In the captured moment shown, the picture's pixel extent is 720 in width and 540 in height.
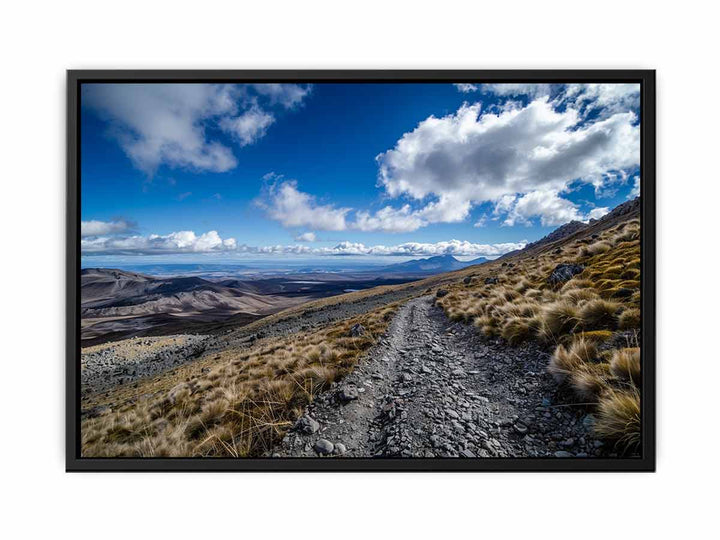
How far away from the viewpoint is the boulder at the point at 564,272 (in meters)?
3.35

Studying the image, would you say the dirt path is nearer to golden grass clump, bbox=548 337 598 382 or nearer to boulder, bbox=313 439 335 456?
boulder, bbox=313 439 335 456

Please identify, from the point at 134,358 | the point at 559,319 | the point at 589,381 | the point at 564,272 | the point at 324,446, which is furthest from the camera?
the point at 134,358

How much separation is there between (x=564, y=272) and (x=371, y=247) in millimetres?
3195

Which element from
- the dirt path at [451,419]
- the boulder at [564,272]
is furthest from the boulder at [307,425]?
the boulder at [564,272]

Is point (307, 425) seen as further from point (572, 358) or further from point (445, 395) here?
→ point (572, 358)

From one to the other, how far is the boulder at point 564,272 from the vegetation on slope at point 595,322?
0.04 meters

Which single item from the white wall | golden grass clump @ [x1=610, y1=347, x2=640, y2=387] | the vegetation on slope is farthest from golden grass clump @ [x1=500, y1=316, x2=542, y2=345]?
the white wall

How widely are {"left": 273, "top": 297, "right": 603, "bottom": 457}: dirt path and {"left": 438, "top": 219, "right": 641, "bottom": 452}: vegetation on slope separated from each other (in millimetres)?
209

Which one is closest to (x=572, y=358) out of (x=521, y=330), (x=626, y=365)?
(x=626, y=365)

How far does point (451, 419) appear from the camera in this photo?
1995mm

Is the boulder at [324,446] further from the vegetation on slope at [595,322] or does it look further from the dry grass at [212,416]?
the vegetation on slope at [595,322]

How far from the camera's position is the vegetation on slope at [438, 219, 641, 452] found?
188cm
